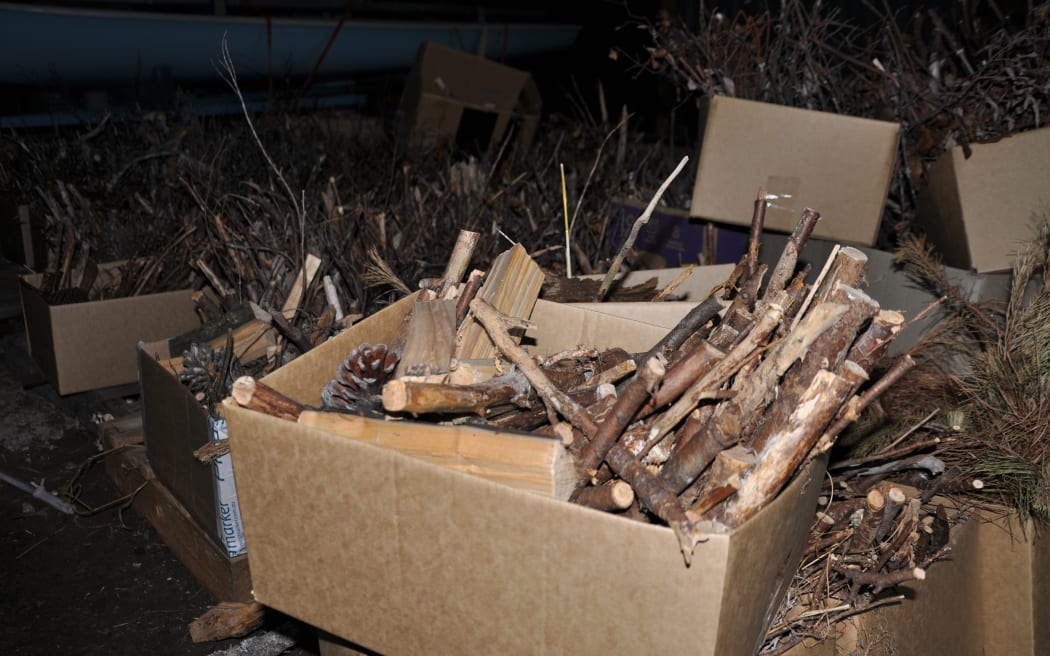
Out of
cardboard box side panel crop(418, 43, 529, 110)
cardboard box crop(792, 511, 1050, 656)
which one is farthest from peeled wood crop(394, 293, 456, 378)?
cardboard box side panel crop(418, 43, 529, 110)

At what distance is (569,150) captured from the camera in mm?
4578

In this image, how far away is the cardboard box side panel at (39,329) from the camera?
269 cm

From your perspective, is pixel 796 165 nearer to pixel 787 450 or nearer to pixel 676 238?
pixel 676 238

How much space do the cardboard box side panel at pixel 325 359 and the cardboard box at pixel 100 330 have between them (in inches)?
53.8

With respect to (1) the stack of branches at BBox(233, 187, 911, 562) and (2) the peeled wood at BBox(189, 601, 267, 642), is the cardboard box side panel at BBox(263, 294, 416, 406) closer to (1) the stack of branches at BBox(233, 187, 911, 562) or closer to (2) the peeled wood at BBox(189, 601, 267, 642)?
(1) the stack of branches at BBox(233, 187, 911, 562)

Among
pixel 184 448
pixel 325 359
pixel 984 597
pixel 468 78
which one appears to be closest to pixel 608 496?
pixel 325 359

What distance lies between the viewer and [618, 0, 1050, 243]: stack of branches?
2.48 meters

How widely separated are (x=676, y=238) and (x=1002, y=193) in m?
1.19

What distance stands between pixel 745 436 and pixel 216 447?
121cm

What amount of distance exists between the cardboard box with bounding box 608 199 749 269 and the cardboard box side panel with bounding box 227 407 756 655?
6.51ft

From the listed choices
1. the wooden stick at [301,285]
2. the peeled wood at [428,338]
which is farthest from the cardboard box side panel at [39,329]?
the peeled wood at [428,338]

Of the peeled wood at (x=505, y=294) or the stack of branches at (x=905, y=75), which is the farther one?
the stack of branches at (x=905, y=75)

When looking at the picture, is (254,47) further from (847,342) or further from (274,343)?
(847,342)

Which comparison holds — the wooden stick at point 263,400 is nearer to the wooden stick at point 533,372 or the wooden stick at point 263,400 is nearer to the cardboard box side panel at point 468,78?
the wooden stick at point 533,372
